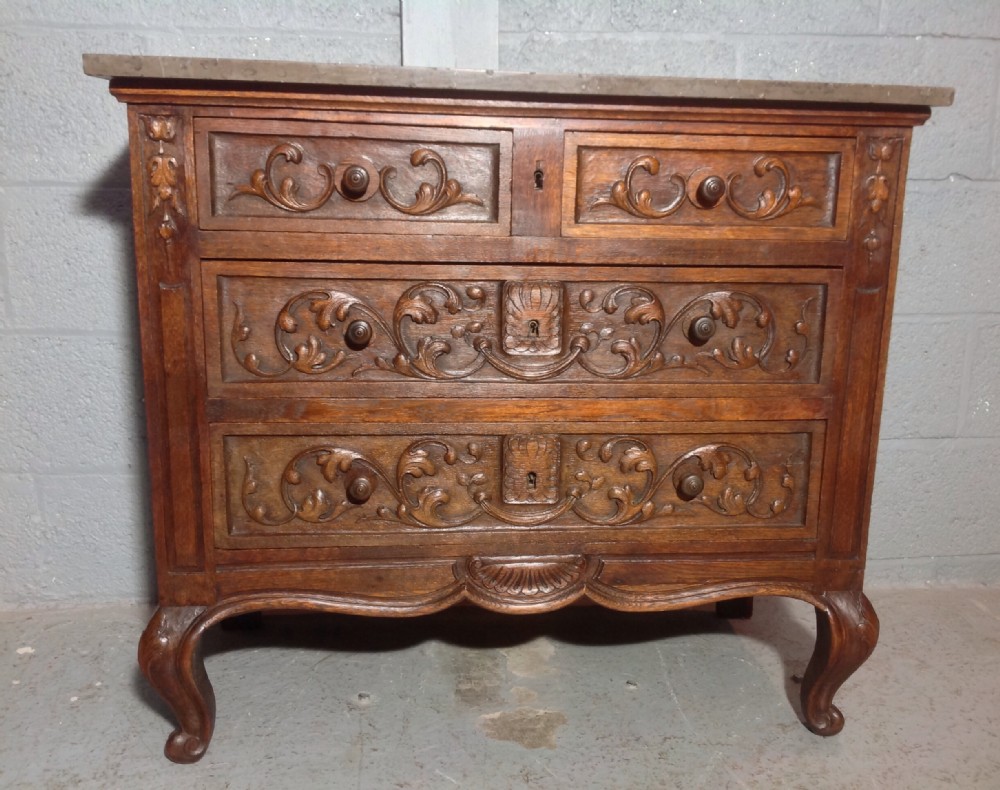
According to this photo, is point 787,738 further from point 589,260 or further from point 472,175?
point 472,175

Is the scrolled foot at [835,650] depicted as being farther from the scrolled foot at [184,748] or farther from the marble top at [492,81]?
the scrolled foot at [184,748]

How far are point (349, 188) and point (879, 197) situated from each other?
87cm

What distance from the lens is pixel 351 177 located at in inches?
50.0

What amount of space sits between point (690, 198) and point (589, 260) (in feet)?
0.64

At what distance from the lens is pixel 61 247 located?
1922 mm

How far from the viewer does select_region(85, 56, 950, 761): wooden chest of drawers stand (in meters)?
1.27

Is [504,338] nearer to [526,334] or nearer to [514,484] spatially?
[526,334]

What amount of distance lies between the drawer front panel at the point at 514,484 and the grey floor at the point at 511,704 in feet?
1.38

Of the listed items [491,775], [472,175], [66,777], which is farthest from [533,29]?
[66,777]

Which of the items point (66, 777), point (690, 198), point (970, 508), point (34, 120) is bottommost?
point (66, 777)

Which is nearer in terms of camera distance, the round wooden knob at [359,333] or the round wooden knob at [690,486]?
the round wooden knob at [359,333]

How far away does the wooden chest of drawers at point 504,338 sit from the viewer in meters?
1.27

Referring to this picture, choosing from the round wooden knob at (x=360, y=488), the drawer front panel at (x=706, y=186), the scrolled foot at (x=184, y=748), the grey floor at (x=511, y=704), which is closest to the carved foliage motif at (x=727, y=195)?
the drawer front panel at (x=706, y=186)

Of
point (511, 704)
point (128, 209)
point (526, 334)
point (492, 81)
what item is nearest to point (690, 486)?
point (526, 334)
